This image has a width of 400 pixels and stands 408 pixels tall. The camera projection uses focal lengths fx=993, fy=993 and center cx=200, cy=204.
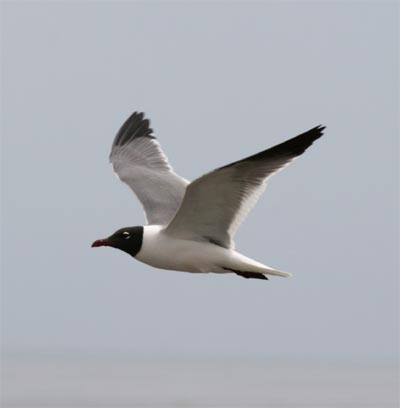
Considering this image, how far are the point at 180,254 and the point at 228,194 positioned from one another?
0.93 meters

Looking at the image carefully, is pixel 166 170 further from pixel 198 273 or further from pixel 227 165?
pixel 227 165

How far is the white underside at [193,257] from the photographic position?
10258mm

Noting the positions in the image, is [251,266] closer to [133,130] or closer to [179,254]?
[179,254]

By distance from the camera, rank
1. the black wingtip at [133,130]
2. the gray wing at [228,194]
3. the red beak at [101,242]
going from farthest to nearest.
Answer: the black wingtip at [133,130], the red beak at [101,242], the gray wing at [228,194]

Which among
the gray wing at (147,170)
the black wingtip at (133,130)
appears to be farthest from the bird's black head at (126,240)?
the black wingtip at (133,130)

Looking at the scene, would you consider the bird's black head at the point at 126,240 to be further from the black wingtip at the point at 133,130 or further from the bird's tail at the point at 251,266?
the black wingtip at the point at 133,130

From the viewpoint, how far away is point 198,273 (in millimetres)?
10594

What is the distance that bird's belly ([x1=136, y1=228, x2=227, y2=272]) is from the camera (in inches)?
405

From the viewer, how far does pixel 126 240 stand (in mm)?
10836

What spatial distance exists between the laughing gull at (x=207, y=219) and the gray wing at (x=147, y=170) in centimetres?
2

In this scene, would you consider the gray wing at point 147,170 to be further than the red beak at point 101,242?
Yes

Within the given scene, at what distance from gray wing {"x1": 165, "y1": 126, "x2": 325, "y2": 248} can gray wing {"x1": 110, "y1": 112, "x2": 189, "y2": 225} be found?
1.13 metres

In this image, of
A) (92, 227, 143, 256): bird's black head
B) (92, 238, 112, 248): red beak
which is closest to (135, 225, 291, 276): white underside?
(92, 227, 143, 256): bird's black head

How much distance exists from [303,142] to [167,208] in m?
2.66
